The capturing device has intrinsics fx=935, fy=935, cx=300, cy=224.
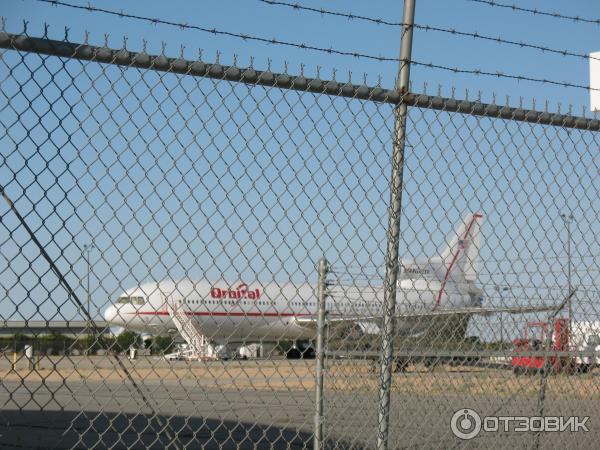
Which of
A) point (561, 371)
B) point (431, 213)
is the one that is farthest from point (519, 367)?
point (431, 213)

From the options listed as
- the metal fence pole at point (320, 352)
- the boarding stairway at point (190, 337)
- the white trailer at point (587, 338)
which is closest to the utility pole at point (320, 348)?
the metal fence pole at point (320, 352)

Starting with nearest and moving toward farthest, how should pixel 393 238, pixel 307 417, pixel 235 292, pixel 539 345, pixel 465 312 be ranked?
pixel 393 238 < pixel 235 292 < pixel 465 312 < pixel 539 345 < pixel 307 417

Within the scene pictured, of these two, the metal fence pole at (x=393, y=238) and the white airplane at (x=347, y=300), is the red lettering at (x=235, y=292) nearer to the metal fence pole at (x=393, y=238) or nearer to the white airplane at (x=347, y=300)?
the white airplane at (x=347, y=300)

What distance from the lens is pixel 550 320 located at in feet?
20.5

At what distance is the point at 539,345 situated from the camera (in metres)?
6.86

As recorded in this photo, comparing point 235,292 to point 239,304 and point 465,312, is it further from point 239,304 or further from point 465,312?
point 465,312

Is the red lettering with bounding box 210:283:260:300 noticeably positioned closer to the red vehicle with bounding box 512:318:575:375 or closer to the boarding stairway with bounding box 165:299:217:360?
the boarding stairway with bounding box 165:299:217:360

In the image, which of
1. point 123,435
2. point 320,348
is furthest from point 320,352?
point 123,435

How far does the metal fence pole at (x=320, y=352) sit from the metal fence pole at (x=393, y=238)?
1.52 feet

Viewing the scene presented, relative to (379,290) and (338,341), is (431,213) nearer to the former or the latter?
(379,290)

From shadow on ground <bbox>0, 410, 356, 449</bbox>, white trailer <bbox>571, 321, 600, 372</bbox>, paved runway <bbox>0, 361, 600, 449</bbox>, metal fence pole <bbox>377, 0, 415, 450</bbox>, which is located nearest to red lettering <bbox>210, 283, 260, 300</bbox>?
paved runway <bbox>0, 361, 600, 449</bbox>

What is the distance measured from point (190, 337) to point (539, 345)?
8.37ft

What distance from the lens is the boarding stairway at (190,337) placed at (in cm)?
533

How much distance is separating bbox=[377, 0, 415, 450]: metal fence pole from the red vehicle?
5.21ft
